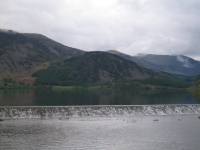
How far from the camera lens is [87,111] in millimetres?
52312

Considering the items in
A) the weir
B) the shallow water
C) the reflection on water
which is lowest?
the shallow water

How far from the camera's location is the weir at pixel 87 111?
161 ft

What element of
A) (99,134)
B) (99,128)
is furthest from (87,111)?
(99,134)

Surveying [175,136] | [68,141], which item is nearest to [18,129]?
[68,141]

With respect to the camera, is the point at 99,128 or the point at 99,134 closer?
the point at 99,134

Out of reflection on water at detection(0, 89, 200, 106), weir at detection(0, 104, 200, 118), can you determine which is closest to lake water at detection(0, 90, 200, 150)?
weir at detection(0, 104, 200, 118)

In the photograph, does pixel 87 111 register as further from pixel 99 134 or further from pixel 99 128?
pixel 99 134

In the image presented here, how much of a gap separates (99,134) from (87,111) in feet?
55.2

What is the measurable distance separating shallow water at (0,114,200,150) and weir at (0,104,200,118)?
2.52m

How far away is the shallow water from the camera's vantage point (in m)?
30.0

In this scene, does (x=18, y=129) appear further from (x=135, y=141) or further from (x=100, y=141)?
(x=135, y=141)

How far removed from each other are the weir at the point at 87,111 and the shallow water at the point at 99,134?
2516mm

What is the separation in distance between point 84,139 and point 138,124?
46.5ft

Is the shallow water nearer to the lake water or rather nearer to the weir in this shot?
the lake water
